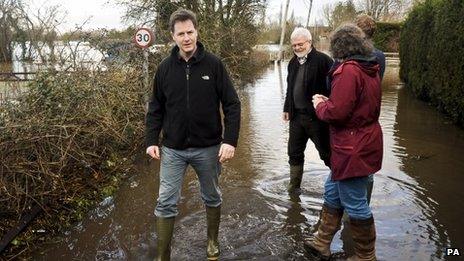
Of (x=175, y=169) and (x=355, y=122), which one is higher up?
Result: (x=355, y=122)

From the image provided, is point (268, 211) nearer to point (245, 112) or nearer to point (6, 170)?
point (6, 170)

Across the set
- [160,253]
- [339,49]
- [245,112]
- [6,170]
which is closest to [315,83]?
[339,49]

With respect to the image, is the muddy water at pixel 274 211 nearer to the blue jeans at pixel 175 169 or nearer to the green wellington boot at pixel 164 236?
the green wellington boot at pixel 164 236

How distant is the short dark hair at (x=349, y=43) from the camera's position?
11.6ft

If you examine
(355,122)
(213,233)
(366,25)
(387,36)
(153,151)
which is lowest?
(213,233)

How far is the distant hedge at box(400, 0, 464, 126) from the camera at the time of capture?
866 cm

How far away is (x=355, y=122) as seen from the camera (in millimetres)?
3508

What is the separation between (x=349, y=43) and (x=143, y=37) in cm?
513

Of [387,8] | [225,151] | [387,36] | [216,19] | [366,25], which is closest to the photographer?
[225,151]

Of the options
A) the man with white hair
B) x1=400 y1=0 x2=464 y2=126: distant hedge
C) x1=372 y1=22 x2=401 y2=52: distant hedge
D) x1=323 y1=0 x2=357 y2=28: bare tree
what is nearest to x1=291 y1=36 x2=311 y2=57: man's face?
the man with white hair

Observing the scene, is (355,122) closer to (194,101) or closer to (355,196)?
(355,196)

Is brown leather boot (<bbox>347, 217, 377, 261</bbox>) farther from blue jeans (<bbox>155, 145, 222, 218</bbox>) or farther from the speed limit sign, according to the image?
the speed limit sign

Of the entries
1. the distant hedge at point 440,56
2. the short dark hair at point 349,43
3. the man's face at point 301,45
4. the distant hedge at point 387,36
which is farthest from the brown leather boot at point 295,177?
the distant hedge at point 387,36

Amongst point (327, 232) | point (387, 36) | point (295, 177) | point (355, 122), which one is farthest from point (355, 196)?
point (387, 36)
